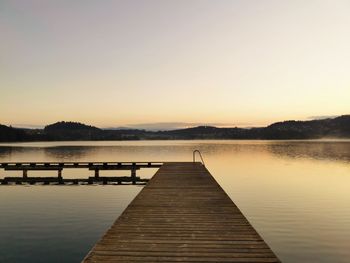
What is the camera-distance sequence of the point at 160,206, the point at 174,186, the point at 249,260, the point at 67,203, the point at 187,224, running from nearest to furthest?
1. the point at 249,260
2. the point at 187,224
3. the point at 160,206
4. the point at 174,186
5. the point at 67,203

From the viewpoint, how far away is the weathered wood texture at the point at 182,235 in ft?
28.5

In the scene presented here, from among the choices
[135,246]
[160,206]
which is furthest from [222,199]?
[135,246]

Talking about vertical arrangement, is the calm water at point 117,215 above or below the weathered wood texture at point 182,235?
below

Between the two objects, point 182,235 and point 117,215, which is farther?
point 117,215

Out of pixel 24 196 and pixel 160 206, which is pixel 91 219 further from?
pixel 24 196

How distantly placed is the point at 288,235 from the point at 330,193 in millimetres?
18872

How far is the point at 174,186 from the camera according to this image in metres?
22.0

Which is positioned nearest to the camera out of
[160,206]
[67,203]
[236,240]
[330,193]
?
[236,240]

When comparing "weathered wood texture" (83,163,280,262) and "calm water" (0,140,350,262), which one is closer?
"weathered wood texture" (83,163,280,262)

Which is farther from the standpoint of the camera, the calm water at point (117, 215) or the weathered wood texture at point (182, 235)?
the calm water at point (117, 215)

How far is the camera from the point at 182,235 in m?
10.6

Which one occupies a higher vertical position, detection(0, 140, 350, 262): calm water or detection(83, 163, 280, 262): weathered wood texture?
detection(83, 163, 280, 262): weathered wood texture

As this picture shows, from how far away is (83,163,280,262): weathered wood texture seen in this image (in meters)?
8.67

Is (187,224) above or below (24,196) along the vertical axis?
above
